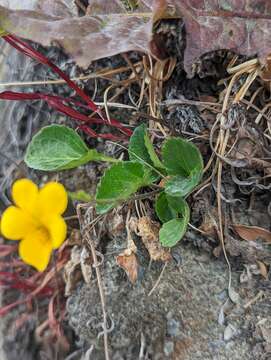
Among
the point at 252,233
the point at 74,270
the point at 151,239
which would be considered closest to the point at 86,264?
the point at 74,270

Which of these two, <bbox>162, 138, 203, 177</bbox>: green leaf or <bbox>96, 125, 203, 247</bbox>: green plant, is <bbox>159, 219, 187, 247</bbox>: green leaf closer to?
<bbox>96, 125, 203, 247</bbox>: green plant

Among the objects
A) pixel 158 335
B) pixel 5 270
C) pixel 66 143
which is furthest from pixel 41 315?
pixel 66 143

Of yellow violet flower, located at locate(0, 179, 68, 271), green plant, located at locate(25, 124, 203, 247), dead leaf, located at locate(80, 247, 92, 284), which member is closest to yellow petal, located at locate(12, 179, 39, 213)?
yellow violet flower, located at locate(0, 179, 68, 271)

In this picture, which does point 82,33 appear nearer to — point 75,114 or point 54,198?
point 75,114

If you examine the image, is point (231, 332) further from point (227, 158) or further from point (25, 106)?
point (25, 106)

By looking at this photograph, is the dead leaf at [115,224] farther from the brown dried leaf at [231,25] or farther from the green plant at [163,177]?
the brown dried leaf at [231,25]

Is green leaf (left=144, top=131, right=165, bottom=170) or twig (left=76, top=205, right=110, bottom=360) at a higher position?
green leaf (left=144, top=131, right=165, bottom=170)

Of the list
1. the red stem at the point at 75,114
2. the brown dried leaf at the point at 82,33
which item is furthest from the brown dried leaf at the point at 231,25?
the red stem at the point at 75,114
